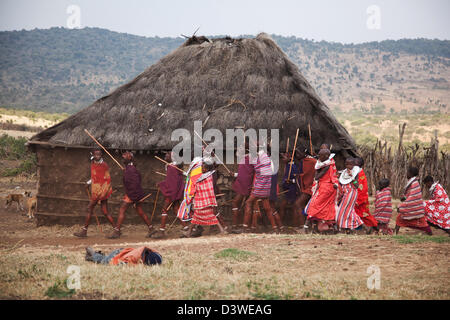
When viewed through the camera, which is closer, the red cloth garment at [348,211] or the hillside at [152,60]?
the red cloth garment at [348,211]

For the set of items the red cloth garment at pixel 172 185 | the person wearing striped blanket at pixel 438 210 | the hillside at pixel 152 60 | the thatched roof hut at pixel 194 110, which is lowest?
the person wearing striped blanket at pixel 438 210

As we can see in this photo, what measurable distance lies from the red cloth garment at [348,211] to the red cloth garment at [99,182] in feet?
13.8

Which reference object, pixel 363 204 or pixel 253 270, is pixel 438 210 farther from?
pixel 253 270

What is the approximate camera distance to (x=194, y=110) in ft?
33.9

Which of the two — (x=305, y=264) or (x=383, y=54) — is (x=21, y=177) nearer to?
(x=305, y=264)

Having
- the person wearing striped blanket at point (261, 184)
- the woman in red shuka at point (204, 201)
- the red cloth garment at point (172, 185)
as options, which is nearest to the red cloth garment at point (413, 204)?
the person wearing striped blanket at point (261, 184)

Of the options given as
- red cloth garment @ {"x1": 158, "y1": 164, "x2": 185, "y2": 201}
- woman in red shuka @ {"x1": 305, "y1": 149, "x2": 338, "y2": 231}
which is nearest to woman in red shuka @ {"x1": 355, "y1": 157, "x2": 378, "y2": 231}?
woman in red shuka @ {"x1": 305, "y1": 149, "x2": 338, "y2": 231}

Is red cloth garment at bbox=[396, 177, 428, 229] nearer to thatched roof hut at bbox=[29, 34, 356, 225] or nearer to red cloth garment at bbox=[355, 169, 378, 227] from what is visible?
red cloth garment at bbox=[355, 169, 378, 227]

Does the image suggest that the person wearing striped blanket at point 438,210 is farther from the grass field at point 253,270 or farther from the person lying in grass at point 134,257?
the person lying in grass at point 134,257

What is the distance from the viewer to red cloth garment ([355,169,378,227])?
8.88 metres

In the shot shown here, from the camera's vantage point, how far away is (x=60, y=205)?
33.2ft

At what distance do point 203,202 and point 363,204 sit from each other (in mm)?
2913

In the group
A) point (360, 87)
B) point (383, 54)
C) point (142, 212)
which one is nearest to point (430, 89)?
point (360, 87)

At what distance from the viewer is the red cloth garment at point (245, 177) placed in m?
8.97
